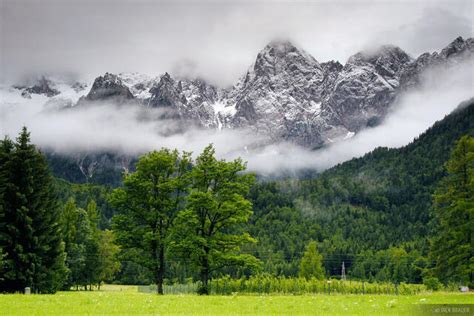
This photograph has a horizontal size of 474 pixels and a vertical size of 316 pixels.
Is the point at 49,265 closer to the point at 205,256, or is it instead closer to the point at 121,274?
the point at 205,256

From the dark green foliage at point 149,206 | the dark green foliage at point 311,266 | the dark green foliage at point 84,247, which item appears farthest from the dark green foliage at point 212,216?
the dark green foliage at point 311,266

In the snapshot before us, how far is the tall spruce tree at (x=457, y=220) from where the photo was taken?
46125 millimetres

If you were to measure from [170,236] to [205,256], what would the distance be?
12.0ft

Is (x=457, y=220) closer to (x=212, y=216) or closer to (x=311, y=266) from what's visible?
(x=212, y=216)

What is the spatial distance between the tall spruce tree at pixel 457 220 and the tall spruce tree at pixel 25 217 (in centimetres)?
3757

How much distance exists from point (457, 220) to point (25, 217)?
39956 millimetres

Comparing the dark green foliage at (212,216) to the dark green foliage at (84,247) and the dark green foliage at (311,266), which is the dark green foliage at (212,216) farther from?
the dark green foliage at (311,266)

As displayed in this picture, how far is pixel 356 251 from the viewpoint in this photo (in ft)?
538

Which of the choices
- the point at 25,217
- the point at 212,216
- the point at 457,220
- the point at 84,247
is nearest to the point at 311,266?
the point at 84,247

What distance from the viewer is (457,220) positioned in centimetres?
4744

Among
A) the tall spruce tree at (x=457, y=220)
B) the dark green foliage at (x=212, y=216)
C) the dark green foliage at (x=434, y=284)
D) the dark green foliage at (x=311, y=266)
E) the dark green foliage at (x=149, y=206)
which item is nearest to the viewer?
the dark green foliage at (x=212, y=216)

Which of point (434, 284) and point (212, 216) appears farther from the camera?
point (434, 284)

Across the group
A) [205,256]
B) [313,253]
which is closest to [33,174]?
[205,256]

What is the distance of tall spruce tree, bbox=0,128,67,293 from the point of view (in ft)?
138
